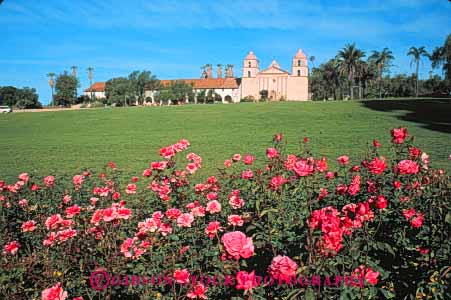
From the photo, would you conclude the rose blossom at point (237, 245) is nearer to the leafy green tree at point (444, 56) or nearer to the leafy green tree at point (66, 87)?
the leafy green tree at point (444, 56)

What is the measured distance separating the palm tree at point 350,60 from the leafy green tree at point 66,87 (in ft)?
167

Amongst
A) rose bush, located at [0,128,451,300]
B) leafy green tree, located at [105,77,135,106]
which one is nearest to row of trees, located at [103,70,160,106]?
leafy green tree, located at [105,77,135,106]

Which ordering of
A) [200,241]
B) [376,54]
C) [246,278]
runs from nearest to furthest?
[246,278], [200,241], [376,54]

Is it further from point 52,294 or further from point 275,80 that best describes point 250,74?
point 52,294

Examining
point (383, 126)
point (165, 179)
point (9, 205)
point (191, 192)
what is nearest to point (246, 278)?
point (165, 179)

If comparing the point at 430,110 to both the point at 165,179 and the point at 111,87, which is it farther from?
the point at 111,87

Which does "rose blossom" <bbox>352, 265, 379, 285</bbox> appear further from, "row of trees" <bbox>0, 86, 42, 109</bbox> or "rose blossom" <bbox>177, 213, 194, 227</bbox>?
"row of trees" <bbox>0, 86, 42, 109</bbox>

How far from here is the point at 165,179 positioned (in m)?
3.53

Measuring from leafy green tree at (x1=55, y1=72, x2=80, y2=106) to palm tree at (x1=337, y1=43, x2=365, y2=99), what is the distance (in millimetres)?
50999

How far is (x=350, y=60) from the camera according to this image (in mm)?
63594

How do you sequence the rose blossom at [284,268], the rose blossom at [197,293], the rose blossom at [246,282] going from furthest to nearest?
the rose blossom at [197,293] < the rose blossom at [246,282] < the rose blossom at [284,268]

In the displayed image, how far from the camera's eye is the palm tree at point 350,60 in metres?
62.6

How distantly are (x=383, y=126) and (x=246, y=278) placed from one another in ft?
56.6

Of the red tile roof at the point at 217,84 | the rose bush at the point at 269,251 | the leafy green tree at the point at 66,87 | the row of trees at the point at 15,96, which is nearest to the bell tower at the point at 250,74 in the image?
the red tile roof at the point at 217,84
